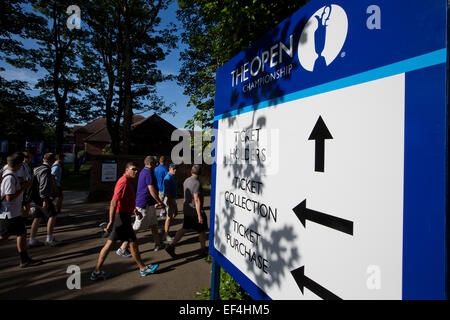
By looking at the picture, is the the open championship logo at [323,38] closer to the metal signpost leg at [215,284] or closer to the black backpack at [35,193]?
the metal signpost leg at [215,284]

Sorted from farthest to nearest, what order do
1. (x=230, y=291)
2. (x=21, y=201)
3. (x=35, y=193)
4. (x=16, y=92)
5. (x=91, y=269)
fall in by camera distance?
1. (x=16, y=92)
2. (x=35, y=193)
3. (x=91, y=269)
4. (x=21, y=201)
5. (x=230, y=291)

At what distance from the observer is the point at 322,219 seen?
5.04 feet

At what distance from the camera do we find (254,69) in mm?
2434

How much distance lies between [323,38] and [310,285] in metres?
1.73

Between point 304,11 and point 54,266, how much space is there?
5.58 metres

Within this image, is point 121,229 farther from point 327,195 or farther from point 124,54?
point 124,54

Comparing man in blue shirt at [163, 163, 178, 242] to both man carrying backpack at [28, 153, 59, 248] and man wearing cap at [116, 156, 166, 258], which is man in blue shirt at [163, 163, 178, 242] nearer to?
man wearing cap at [116, 156, 166, 258]

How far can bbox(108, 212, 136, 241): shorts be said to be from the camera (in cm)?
382

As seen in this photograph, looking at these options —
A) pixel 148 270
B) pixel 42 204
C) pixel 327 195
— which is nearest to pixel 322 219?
pixel 327 195

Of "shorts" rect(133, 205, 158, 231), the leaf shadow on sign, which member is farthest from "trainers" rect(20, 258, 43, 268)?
the leaf shadow on sign
